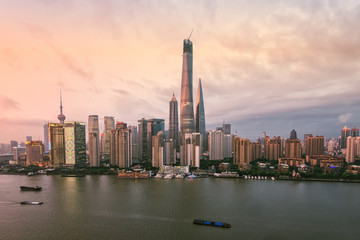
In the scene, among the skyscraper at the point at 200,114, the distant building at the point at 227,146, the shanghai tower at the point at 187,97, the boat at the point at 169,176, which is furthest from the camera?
the skyscraper at the point at 200,114

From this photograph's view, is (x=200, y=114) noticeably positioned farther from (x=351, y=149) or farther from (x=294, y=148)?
(x=351, y=149)

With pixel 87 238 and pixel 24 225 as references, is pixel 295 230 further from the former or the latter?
pixel 24 225

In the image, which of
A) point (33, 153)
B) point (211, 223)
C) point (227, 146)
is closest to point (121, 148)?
point (33, 153)

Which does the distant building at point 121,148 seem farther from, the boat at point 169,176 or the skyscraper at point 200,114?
the skyscraper at point 200,114

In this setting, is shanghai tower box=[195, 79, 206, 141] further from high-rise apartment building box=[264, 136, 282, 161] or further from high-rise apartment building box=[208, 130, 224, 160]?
high-rise apartment building box=[264, 136, 282, 161]

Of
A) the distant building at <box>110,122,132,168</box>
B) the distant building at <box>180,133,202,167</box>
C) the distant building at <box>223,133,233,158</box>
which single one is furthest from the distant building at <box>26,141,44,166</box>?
the distant building at <box>223,133,233,158</box>

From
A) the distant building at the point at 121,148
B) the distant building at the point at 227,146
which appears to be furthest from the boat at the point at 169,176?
the distant building at the point at 227,146
